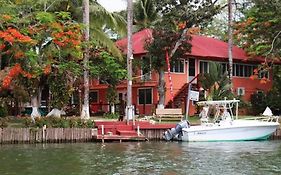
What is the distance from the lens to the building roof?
49094 mm

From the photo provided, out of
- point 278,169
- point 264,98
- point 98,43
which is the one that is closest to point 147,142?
point 98,43

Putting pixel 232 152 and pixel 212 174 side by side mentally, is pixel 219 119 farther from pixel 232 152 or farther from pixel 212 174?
pixel 212 174

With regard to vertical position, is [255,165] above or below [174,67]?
below

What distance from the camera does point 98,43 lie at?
41062mm

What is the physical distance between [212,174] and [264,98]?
105ft

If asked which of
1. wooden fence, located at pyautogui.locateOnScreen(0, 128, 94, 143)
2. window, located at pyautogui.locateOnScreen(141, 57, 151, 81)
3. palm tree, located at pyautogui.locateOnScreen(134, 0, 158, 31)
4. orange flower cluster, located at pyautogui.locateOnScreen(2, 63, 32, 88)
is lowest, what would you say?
wooden fence, located at pyautogui.locateOnScreen(0, 128, 94, 143)

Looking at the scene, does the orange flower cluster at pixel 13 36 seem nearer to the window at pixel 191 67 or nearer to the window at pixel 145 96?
the window at pixel 145 96

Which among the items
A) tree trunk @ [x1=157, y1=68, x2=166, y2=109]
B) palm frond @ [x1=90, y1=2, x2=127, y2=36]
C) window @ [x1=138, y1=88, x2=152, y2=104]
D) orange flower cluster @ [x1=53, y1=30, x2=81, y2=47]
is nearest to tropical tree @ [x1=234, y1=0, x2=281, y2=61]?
tree trunk @ [x1=157, y1=68, x2=166, y2=109]

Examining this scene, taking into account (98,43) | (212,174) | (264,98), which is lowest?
(212,174)

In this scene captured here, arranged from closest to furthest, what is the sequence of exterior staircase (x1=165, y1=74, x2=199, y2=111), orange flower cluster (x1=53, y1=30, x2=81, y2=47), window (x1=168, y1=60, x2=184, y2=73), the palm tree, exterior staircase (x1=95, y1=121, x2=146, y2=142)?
orange flower cluster (x1=53, y1=30, x2=81, y2=47) < exterior staircase (x1=95, y1=121, x2=146, y2=142) < exterior staircase (x1=165, y1=74, x2=199, y2=111) < window (x1=168, y1=60, x2=184, y2=73) < the palm tree

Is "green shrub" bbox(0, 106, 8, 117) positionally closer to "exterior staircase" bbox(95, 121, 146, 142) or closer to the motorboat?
"exterior staircase" bbox(95, 121, 146, 142)

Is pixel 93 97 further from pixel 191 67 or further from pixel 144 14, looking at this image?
pixel 144 14

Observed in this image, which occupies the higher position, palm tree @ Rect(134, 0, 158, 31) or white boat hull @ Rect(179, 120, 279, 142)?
palm tree @ Rect(134, 0, 158, 31)

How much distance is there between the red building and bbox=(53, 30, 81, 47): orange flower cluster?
563 inches
